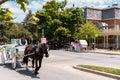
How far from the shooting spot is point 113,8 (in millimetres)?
70312

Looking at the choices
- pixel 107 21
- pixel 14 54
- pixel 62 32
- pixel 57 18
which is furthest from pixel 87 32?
pixel 14 54

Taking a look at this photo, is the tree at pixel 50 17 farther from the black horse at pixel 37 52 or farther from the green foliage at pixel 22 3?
the green foliage at pixel 22 3

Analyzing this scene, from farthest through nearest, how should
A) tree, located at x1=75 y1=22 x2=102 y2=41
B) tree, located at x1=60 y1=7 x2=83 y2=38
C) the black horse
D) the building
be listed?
tree, located at x1=60 y1=7 x2=83 y2=38 < the building < tree, located at x1=75 y1=22 x2=102 y2=41 < the black horse

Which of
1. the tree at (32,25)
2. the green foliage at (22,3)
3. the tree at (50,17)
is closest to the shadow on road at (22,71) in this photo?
the green foliage at (22,3)

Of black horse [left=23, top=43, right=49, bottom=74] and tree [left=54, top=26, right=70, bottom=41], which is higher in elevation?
tree [left=54, top=26, right=70, bottom=41]

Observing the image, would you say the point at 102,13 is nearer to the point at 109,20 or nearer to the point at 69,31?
the point at 109,20

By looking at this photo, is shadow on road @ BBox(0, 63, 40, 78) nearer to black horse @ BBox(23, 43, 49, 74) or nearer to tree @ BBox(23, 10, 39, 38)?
black horse @ BBox(23, 43, 49, 74)

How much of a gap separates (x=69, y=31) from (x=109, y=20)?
15726 mm

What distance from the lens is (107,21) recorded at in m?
71.8

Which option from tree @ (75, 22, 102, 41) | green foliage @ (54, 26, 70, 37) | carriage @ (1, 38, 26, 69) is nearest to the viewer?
carriage @ (1, 38, 26, 69)

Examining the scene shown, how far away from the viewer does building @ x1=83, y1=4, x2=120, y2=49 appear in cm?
5756

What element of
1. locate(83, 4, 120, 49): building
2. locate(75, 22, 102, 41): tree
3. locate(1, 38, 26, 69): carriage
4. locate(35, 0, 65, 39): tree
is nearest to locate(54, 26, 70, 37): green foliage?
locate(35, 0, 65, 39): tree

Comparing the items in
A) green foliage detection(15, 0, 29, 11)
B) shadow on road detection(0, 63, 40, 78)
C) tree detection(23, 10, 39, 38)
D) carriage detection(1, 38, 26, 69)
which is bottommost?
shadow on road detection(0, 63, 40, 78)

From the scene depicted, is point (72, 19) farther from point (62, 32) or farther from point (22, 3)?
point (22, 3)
